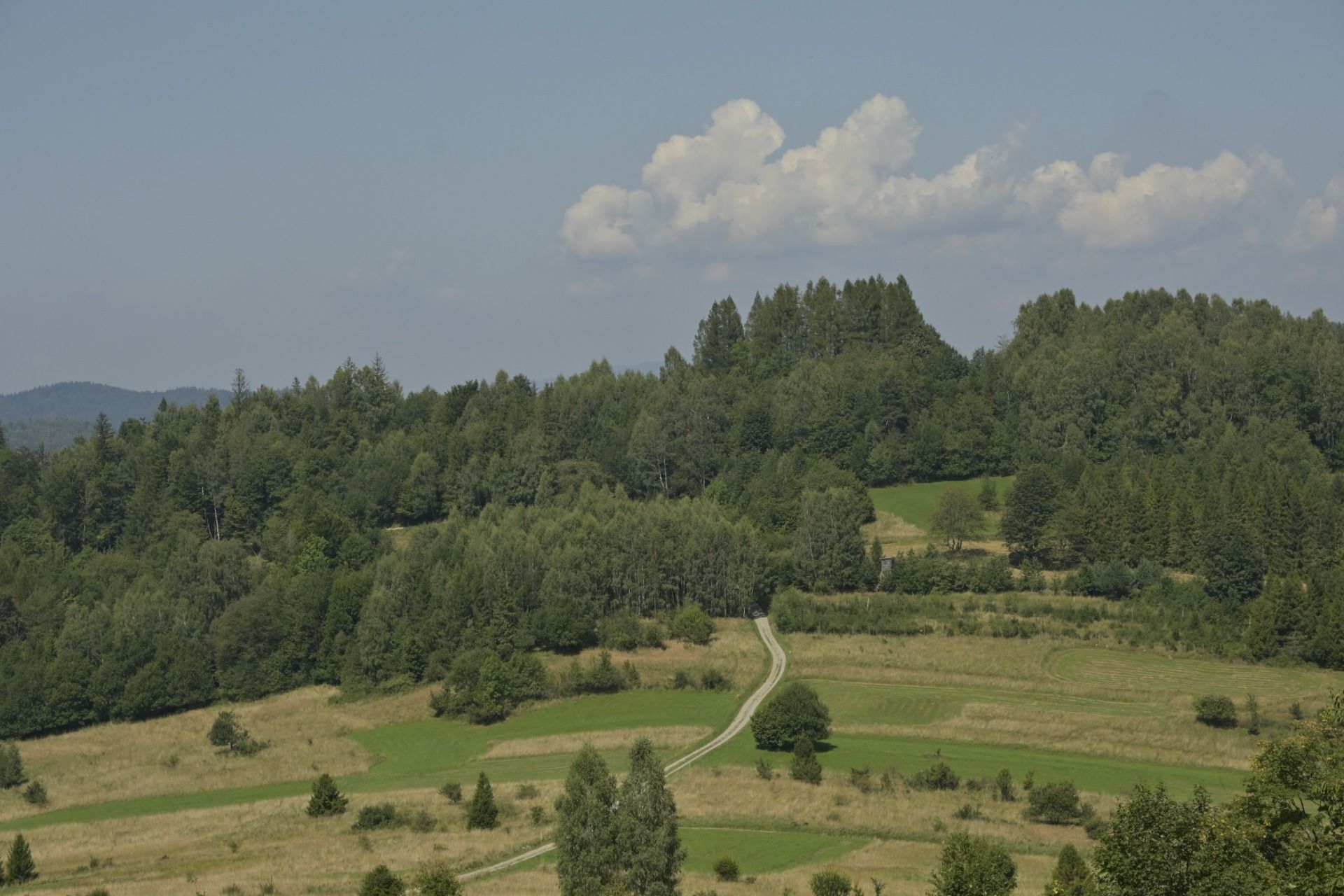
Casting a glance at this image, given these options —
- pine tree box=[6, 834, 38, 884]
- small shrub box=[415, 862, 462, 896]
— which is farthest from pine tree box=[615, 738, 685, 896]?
pine tree box=[6, 834, 38, 884]

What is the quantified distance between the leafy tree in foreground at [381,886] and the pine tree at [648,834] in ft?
26.6

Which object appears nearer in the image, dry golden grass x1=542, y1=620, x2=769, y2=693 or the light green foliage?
dry golden grass x1=542, y1=620, x2=769, y2=693

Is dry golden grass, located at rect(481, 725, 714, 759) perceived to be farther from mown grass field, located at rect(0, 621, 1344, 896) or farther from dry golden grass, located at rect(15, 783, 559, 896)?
dry golden grass, located at rect(15, 783, 559, 896)

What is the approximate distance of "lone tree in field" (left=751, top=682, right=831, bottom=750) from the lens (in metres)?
69.9

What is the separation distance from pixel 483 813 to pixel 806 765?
57.5 feet

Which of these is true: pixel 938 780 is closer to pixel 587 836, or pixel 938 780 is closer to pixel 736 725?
pixel 736 725

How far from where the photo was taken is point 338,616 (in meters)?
103

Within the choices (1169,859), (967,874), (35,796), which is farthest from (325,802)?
(1169,859)

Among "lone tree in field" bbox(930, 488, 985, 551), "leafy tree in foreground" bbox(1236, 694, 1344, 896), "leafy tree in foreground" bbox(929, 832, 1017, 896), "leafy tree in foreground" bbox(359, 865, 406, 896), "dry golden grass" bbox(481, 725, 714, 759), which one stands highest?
"lone tree in field" bbox(930, 488, 985, 551)

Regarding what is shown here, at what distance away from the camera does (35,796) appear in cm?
7356

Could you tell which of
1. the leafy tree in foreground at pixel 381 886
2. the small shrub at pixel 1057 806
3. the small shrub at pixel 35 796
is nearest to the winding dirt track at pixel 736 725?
the leafy tree in foreground at pixel 381 886

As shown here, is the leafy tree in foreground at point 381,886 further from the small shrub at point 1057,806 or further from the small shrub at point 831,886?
the small shrub at point 1057,806

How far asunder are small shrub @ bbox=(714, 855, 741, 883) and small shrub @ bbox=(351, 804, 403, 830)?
19210 mm

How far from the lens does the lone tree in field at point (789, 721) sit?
69938mm
